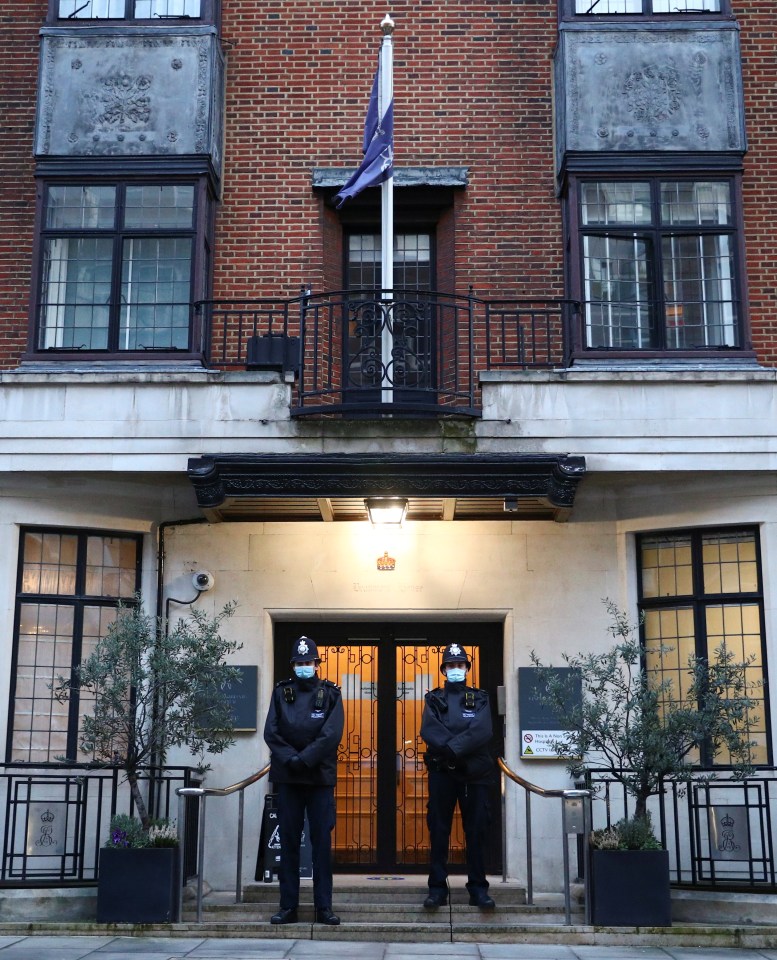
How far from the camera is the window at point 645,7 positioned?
45.0ft

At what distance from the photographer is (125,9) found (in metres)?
13.8

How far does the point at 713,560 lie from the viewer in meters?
12.9

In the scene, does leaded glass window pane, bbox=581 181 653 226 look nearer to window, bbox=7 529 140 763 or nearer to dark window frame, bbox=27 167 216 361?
dark window frame, bbox=27 167 216 361

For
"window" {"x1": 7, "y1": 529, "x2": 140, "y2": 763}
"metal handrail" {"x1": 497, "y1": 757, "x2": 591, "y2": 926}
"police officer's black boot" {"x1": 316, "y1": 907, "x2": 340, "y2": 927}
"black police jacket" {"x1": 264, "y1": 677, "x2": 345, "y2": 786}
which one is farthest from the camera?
"window" {"x1": 7, "y1": 529, "x2": 140, "y2": 763}

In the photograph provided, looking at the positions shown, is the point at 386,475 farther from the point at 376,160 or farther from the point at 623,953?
the point at 623,953

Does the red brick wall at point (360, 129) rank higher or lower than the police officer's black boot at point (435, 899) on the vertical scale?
higher

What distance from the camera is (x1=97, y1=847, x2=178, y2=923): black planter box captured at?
10758mm

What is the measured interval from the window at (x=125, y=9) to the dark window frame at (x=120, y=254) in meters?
1.81

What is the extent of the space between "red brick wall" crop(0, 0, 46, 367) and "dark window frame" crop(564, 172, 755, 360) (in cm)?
542

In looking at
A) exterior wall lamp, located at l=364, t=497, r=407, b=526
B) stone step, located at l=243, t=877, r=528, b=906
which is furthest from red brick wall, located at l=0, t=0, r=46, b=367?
stone step, located at l=243, t=877, r=528, b=906

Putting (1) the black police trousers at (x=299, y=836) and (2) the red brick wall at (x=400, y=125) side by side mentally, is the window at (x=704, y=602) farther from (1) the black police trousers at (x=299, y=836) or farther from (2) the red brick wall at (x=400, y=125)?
(1) the black police trousers at (x=299, y=836)

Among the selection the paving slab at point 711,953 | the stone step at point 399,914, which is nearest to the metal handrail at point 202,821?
the stone step at point 399,914

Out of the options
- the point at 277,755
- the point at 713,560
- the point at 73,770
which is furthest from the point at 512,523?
the point at 73,770

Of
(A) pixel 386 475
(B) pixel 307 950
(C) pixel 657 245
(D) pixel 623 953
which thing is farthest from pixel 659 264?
(B) pixel 307 950
